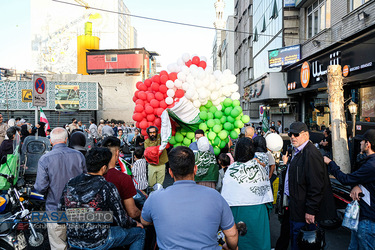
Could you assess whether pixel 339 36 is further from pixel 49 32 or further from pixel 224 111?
pixel 49 32

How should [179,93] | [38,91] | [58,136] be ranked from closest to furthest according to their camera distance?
1. [58,136]
2. [38,91]
3. [179,93]

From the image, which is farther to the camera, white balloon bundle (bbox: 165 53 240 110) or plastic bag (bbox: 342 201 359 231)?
white balloon bundle (bbox: 165 53 240 110)

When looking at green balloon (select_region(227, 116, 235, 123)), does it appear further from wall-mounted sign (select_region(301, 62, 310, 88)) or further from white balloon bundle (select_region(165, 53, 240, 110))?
wall-mounted sign (select_region(301, 62, 310, 88))

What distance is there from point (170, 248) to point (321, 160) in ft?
7.35

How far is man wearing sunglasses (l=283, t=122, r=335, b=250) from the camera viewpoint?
3.22 metres

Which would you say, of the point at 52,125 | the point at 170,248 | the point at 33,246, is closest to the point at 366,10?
the point at 170,248

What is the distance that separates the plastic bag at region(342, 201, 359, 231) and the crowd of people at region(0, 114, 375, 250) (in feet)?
0.25

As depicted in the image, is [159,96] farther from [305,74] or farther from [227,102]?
[305,74]

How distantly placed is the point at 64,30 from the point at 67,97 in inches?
1924

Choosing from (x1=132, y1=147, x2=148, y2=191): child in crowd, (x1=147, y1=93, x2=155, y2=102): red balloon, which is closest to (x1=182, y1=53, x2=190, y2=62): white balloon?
(x1=147, y1=93, x2=155, y2=102): red balloon

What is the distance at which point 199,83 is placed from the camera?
7625 millimetres

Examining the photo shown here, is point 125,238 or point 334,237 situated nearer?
point 125,238

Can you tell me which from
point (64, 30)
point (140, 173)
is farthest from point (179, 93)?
point (64, 30)

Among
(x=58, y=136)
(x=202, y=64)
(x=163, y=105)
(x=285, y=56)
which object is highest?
(x=285, y=56)
